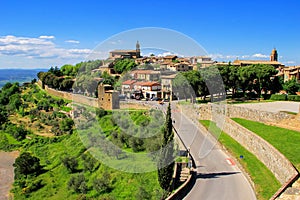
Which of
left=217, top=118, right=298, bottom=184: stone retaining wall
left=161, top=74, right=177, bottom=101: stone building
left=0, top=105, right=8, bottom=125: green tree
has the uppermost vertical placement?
left=161, top=74, right=177, bottom=101: stone building

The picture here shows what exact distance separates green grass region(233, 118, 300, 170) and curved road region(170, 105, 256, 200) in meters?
2.20

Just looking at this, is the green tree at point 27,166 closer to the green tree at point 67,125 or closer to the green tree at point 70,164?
the green tree at point 70,164

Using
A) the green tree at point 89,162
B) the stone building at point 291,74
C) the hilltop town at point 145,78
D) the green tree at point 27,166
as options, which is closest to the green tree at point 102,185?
the green tree at point 89,162

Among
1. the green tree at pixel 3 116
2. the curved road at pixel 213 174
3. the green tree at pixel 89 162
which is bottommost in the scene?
the green tree at pixel 89 162

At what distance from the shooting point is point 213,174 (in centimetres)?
1521

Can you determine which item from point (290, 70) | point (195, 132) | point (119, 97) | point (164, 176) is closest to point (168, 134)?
point (164, 176)

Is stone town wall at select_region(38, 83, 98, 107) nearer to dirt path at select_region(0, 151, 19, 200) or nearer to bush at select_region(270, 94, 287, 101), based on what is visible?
dirt path at select_region(0, 151, 19, 200)

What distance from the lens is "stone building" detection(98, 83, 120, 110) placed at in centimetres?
3095

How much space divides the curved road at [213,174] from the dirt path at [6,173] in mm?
13283

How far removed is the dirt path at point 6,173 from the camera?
2346 centimetres

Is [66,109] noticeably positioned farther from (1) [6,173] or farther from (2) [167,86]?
(1) [6,173]

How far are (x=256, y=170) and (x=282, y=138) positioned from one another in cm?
346

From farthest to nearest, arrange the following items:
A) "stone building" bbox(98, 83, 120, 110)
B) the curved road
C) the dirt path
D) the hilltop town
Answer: the hilltop town → "stone building" bbox(98, 83, 120, 110) → the dirt path → the curved road

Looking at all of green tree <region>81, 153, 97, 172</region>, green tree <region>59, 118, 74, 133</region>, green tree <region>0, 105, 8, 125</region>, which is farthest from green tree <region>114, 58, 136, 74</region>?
green tree <region>81, 153, 97, 172</region>
